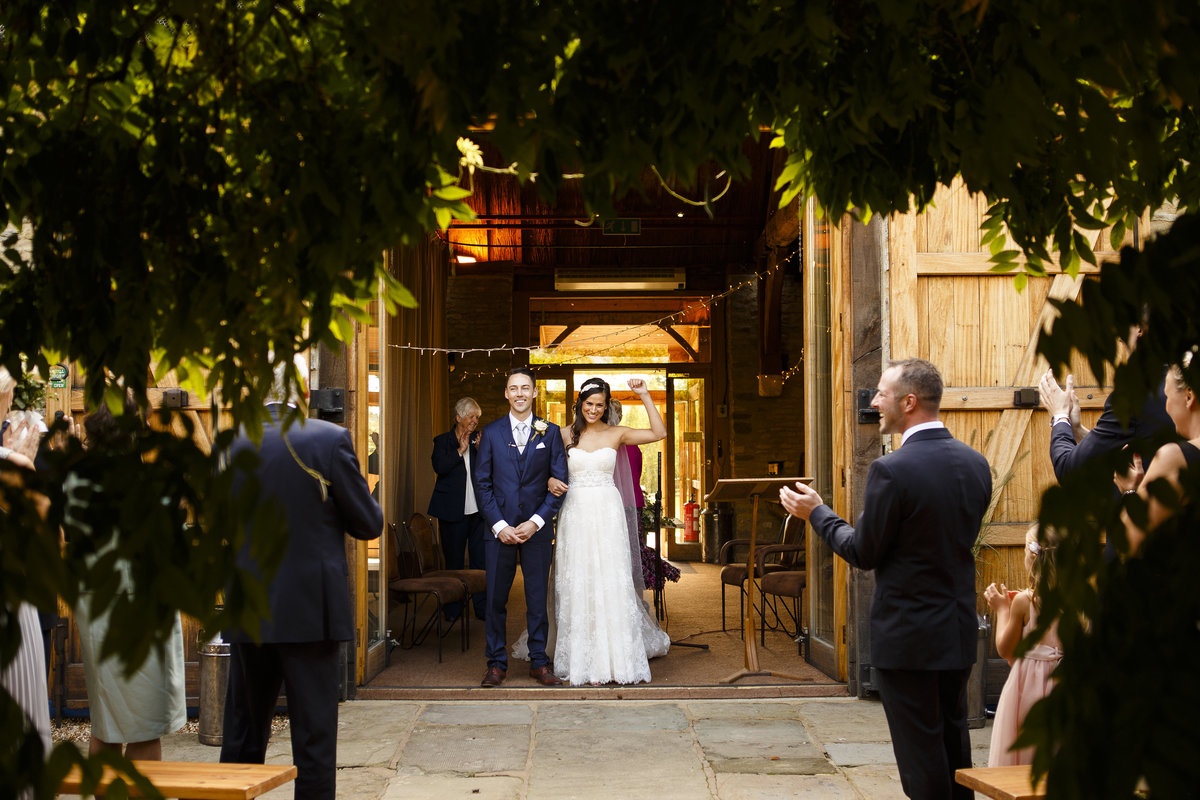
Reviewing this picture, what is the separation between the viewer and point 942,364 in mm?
5527

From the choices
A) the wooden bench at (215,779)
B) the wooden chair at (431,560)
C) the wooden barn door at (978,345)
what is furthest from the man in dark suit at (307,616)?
the wooden chair at (431,560)

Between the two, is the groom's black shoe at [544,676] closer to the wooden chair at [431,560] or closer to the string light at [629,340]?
the wooden chair at [431,560]

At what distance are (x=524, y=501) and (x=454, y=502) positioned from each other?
220cm

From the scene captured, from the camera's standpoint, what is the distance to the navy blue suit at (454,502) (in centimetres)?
839

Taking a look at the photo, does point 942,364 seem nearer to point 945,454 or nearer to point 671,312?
point 945,454

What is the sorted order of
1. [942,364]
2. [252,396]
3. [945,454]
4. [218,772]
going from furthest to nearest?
[942,364]
[945,454]
[218,772]
[252,396]

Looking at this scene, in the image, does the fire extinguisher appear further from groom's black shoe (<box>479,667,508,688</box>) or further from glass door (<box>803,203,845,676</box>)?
groom's black shoe (<box>479,667,508,688</box>)

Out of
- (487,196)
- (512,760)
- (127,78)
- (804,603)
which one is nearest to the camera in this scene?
(127,78)

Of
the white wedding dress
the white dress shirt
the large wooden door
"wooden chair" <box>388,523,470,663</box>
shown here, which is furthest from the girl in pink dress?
"wooden chair" <box>388,523,470,663</box>

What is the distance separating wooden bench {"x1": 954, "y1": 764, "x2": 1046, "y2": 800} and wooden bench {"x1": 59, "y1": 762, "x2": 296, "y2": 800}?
1922 millimetres

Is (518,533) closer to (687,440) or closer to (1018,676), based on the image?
(1018,676)

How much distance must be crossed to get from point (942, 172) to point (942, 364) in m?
3.89

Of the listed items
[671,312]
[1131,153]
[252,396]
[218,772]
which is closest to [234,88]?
[252,396]

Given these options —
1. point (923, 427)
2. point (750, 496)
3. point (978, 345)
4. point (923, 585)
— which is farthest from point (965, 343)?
point (923, 585)
